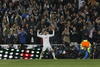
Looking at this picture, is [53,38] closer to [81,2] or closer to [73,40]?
[73,40]

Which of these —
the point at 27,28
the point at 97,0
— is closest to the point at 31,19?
the point at 27,28

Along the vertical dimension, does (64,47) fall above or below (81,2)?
below

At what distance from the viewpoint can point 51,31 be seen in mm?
25453

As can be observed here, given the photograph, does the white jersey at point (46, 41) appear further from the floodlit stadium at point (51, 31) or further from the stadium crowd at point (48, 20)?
the stadium crowd at point (48, 20)

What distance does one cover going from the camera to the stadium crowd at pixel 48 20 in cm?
2520

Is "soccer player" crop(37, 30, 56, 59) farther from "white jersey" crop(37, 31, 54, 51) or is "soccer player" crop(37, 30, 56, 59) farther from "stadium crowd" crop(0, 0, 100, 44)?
"stadium crowd" crop(0, 0, 100, 44)

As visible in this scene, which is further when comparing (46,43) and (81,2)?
(81,2)

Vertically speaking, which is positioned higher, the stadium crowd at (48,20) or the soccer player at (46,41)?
the stadium crowd at (48,20)

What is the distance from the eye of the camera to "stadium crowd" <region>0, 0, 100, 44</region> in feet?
82.7

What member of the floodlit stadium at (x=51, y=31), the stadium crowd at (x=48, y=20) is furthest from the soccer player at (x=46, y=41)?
the stadium crowd at (x=48, y=20)

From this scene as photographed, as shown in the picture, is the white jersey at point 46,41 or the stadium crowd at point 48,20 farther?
the stadium crowd at point 48,20

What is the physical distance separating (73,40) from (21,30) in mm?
3015

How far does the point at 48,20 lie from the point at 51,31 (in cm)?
117

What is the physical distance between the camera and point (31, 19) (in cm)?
2630
